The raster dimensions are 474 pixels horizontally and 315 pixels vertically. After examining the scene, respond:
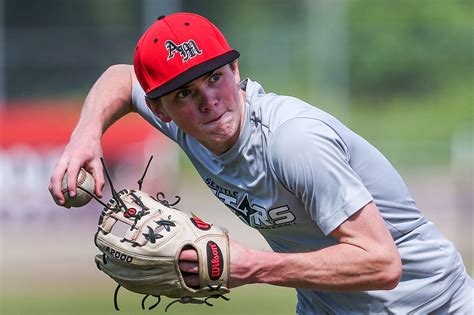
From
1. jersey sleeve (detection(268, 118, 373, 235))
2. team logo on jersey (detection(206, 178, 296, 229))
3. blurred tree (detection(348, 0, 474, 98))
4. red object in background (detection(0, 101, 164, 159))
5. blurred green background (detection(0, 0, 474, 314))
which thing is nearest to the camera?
jersey sleeve (detection(268, 118, 373, 235))

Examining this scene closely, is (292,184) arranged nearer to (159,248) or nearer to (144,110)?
(159,248)

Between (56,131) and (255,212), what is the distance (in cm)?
1310

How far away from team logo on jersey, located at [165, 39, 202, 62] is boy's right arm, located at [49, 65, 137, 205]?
0.75 meters

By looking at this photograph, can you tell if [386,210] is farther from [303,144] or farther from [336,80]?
[336,80]

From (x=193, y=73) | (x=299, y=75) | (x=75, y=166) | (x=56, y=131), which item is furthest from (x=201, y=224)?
(x=299, y=75)

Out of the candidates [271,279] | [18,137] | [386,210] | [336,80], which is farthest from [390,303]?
[336,80]

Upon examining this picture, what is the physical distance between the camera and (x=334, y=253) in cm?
388

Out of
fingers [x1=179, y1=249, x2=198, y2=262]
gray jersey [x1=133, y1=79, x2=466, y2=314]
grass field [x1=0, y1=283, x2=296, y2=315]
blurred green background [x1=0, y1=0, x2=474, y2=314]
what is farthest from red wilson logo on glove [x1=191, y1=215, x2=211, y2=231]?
blurred green background [x1=0, y1=0, x2=474, y2=314]

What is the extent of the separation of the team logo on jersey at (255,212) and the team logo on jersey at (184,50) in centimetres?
74

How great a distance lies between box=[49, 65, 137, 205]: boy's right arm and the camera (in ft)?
14.3

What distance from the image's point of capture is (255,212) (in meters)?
4.36

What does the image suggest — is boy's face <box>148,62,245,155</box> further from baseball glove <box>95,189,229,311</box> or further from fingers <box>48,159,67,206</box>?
fingers <box>48,159,67,206</box>

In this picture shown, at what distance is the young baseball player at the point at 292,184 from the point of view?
12.7 feet

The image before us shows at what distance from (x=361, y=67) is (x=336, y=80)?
131 inches
